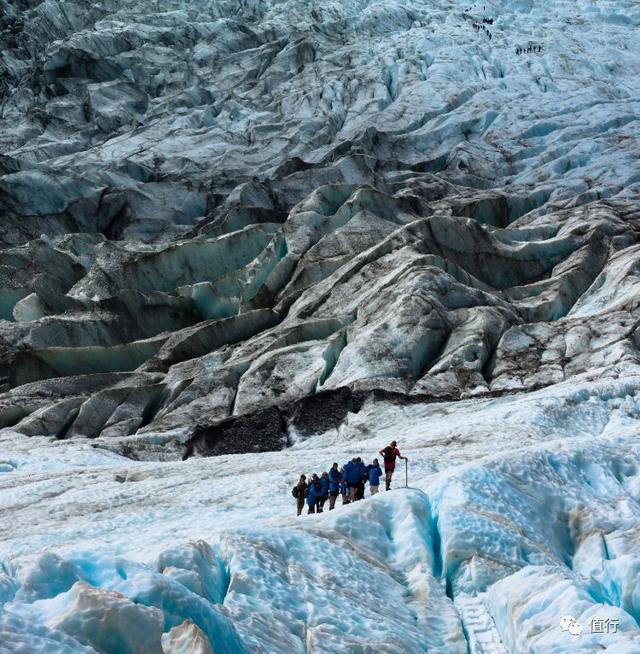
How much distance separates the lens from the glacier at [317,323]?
13.7m

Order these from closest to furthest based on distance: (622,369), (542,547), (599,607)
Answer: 1. (599,607)
2. (542,547)
3. (622,369)

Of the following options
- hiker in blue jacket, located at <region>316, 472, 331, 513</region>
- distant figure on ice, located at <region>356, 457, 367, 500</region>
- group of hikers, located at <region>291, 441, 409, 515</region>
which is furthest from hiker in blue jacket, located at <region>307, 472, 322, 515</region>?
distant figure on ice, located at <region>356, 457, 367, 500</region>

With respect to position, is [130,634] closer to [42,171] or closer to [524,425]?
[524,425]

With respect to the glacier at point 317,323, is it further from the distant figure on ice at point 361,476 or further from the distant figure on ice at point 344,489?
the distant figure on ice at point 361,476

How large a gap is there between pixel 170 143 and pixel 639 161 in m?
56.4

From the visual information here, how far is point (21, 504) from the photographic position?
25531 millimetres

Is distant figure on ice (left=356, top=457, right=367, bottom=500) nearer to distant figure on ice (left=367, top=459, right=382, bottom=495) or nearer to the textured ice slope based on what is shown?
distant figure on ice (left=367, top=459, right=382, bottom=495)

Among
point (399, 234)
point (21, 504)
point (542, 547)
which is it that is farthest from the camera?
point (399, 234)

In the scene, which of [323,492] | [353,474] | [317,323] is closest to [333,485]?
[323,492]

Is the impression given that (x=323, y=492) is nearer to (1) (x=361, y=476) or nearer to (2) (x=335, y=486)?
(2) (x=335, y=486)

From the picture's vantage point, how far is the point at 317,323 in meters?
47.9

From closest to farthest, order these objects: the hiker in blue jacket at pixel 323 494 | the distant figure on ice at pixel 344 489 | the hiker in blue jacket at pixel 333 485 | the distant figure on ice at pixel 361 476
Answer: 1. the hiker in blue jacket at pixel 323 494
2. the hiker in blue jacket at pixel 333 485
3. the distant figure on ice at pixel 361 476
4. the distant figure on ice at pixel 344 489

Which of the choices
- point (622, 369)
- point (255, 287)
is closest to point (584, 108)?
point (255, 287)

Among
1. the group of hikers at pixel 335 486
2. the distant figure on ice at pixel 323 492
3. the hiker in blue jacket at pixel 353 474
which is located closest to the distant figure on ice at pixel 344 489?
the group of hikers at pixel 335 486
